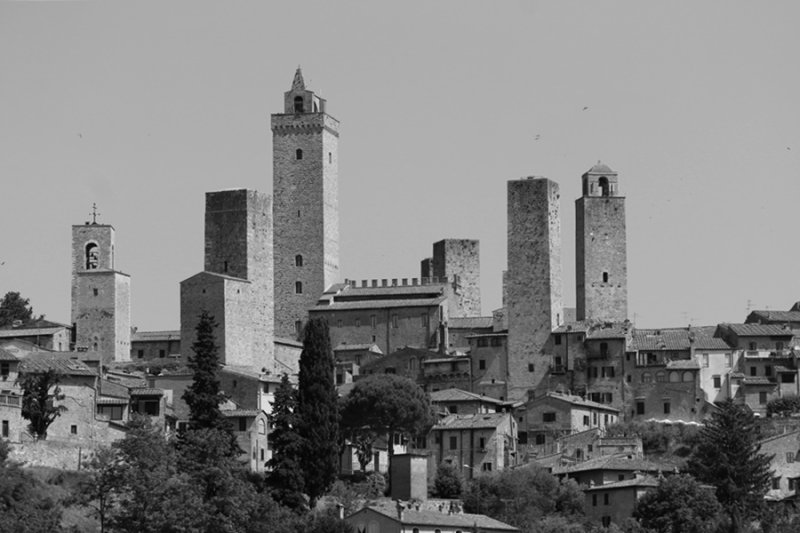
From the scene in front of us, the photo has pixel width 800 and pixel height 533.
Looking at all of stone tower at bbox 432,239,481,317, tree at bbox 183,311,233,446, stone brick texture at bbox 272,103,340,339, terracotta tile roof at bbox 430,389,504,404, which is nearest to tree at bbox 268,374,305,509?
tree at bbox 183,311,233,446

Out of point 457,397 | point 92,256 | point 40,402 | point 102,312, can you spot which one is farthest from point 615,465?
point 92,256

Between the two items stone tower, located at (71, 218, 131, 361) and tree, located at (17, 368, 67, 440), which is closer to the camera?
tree, located at (17, 368, 67, 440)

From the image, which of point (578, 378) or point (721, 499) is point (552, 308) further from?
point (721, 499)

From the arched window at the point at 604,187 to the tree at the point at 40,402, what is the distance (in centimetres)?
3494

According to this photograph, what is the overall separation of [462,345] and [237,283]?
1107 centimetres

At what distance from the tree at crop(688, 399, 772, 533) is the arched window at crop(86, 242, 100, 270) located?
3084 cm

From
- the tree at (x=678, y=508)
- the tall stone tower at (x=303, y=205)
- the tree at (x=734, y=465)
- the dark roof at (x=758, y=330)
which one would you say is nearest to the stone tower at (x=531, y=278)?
the dark roof at (x=758, y=330)

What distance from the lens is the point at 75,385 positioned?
86.4 metres

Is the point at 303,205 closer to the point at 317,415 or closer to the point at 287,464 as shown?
the point at 317,415

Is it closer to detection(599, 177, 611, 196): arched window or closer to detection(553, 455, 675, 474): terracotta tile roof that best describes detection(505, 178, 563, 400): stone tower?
detection(599, 177, 611, 196): arched window

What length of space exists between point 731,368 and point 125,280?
26.6 metres

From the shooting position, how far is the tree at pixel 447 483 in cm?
9056

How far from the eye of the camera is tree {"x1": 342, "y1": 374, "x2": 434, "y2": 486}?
94688mm

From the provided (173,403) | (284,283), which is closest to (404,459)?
(173,403)
